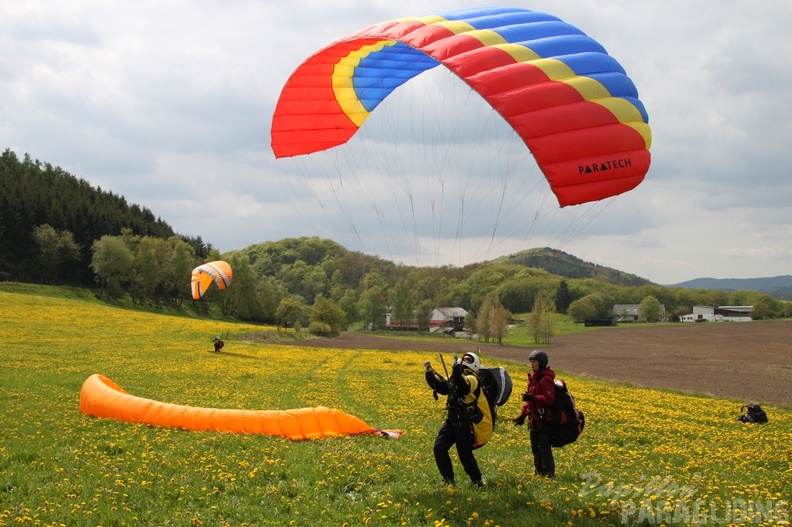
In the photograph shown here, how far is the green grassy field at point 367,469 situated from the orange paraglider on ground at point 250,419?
43cm

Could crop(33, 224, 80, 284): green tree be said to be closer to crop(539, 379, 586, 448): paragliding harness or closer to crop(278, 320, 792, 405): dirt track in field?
crop(278, 320, 792, 405): dirt track in field

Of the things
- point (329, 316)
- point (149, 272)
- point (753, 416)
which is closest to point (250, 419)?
point (753, 416)

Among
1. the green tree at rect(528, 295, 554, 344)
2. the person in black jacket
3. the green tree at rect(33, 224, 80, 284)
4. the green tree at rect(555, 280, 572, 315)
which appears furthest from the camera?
the green tree at rect(555, 280, 572, 315)

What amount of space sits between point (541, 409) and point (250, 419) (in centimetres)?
665

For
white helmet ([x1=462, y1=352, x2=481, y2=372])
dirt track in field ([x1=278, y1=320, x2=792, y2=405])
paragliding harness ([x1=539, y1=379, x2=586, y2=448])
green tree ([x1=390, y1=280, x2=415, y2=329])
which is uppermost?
green tree ([x1=390, y1=280, x2=415, y2=329])

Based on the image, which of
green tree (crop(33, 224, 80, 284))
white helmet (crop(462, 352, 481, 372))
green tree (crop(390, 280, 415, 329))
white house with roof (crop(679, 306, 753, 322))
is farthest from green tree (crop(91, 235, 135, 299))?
white house with roof (crop(679, 306, 753, 322))

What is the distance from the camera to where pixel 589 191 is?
11727mm

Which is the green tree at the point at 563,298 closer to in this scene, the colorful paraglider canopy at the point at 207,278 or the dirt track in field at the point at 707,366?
the dirt track in field at the point at 707,366

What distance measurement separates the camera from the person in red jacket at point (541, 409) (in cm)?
912

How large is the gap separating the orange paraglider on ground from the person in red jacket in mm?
4429

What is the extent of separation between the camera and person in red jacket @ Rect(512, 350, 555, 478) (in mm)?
9125

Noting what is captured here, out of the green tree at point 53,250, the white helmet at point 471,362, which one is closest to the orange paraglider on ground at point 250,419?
the white helmet at point 471,362

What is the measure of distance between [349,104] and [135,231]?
105730mm

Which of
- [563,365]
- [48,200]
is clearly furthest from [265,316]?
[563,365]
